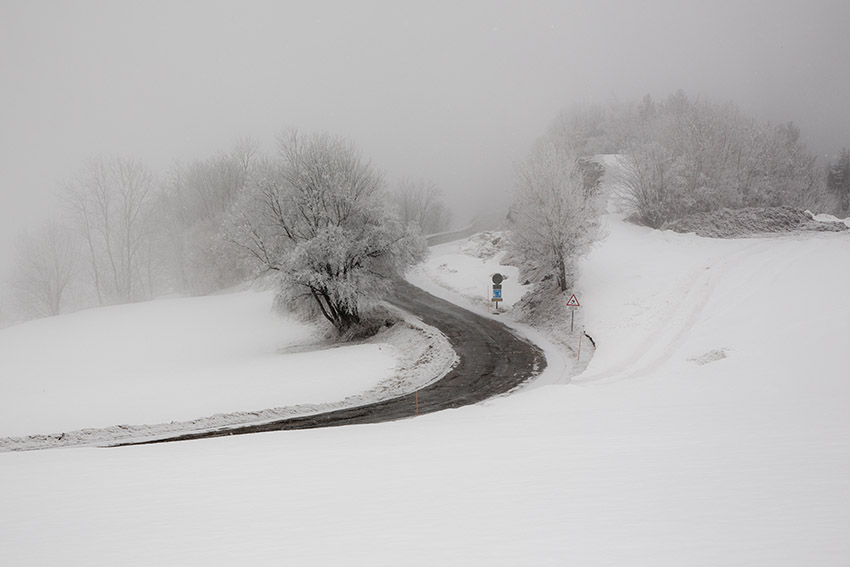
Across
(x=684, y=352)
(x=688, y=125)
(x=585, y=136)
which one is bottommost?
(x=684, y=352)

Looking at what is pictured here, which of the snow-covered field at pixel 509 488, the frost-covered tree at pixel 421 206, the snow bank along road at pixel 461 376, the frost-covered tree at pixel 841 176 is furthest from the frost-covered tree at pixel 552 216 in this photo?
the frost-covered tree at pixel 841 176

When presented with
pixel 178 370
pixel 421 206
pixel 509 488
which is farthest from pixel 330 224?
pixel 421 206

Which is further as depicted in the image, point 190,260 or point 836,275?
point 190,260

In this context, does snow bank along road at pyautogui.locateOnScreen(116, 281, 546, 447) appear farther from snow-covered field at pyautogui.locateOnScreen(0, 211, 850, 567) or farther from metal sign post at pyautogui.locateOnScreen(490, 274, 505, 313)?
snow-covered field at pyautogui.locateOnScreen(0, 211, 850, 567)

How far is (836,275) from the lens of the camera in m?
20.9

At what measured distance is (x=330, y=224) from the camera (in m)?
30.3

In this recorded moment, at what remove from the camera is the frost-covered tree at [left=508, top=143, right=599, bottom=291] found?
31438 mm

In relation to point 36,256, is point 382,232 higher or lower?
lower

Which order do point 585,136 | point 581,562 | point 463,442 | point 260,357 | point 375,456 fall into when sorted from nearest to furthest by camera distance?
point 581,562
point 375,456
point 463,442
point 260,357
point 585,136

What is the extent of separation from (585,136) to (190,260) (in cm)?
6771

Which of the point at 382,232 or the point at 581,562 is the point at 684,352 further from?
the point at 382,232

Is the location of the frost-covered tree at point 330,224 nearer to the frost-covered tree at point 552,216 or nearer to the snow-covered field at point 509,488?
the frost-covered tree at point 552,216

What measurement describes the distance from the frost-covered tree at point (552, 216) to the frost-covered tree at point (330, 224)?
854 cm

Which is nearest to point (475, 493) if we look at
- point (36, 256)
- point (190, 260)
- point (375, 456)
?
point (375, 456)
